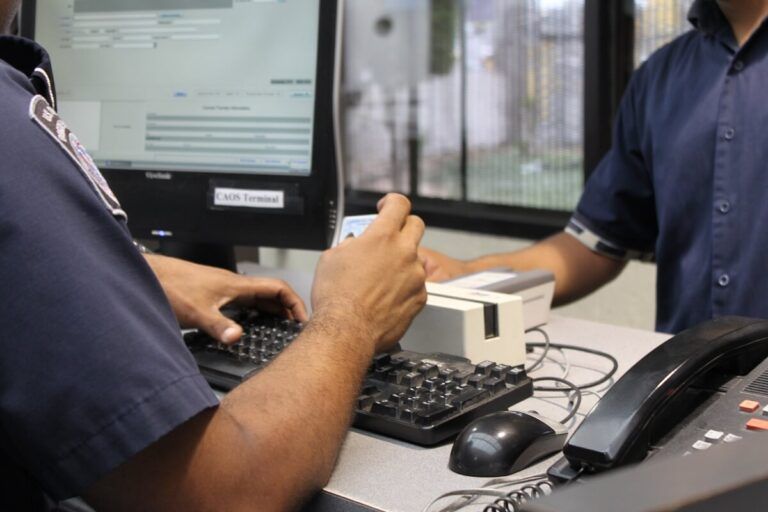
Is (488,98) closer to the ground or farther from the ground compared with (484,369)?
farther from the ground

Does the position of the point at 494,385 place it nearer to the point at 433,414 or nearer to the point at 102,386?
the point at 433,414

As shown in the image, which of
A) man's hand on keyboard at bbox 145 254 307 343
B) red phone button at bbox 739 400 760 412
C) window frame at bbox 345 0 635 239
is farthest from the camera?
window frame at bbox 345 0 635 239

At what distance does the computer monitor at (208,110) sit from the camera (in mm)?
1344

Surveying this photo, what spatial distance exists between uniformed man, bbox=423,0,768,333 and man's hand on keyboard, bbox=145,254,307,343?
0.30m

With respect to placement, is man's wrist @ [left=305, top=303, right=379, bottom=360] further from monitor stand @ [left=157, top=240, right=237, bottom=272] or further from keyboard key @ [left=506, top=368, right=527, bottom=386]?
monitor stand @ [left=157, top=240, right=237, bottom=272]

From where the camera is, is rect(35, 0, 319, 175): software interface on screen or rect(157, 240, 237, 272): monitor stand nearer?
rect(35, 0, 319, 175): software interface on screen

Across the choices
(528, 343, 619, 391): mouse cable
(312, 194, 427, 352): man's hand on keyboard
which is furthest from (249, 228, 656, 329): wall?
(312, 194, 427, 352): man's hand on keyboard

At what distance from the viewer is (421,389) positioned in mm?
909

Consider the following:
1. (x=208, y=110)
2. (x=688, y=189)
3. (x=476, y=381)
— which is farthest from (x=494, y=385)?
(x=688, y=189)

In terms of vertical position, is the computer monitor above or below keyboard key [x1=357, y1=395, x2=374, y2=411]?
above

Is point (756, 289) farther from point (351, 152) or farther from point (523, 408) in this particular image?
point (351, 152)

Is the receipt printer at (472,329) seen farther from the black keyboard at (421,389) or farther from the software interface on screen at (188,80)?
the software interface on screen at (188,80)

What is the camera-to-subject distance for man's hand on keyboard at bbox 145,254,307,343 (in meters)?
1.18

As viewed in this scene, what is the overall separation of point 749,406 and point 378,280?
37 cm
